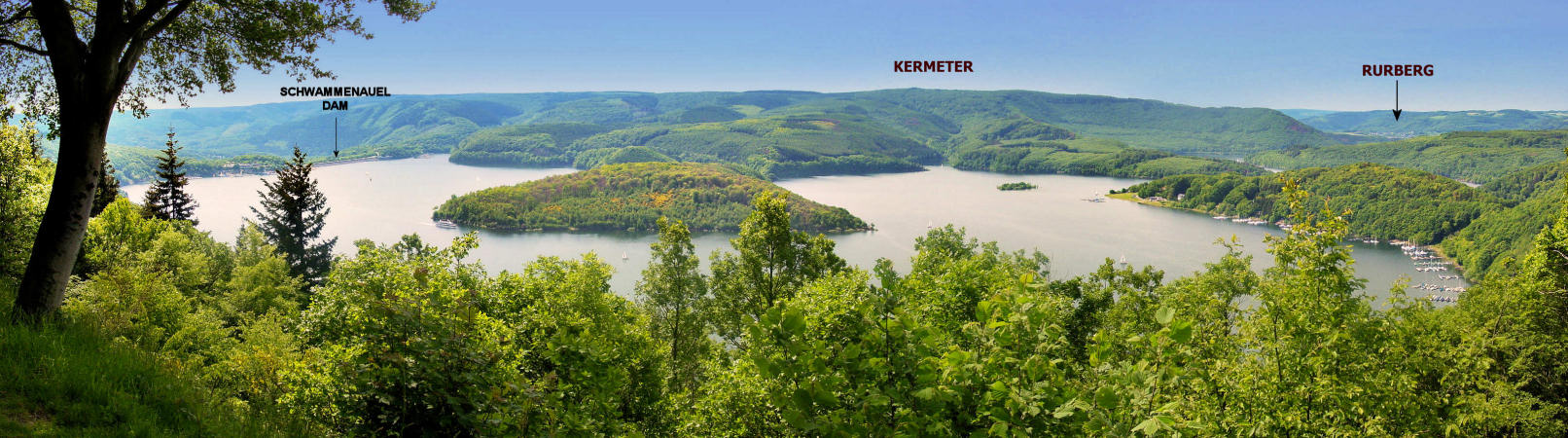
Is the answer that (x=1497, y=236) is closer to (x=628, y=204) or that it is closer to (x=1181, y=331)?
(x=628, y=204)

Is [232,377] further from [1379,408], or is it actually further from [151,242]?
[1379,408]

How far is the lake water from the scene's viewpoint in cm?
7681

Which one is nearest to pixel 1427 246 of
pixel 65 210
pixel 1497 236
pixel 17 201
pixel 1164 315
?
pixel 1497 236

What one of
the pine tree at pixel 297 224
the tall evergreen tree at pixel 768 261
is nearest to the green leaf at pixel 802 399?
the tall evergreen tree at pixel 768 261

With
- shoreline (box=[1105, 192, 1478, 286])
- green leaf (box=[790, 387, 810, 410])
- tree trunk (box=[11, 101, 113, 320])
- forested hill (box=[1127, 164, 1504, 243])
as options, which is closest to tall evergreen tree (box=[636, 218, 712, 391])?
tree trunk (box=[11, 101, 113, 320])

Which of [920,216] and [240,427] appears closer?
[240,427]

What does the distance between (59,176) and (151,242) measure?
1689 centimetres

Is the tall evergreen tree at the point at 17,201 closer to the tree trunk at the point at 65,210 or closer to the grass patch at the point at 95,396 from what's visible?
the tree trunk at the point at 65,210

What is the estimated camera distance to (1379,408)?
7598mm

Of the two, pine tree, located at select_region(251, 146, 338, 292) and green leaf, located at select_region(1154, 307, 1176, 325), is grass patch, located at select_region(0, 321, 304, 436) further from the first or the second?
pine tree, located at select_region(251, 146, 338, 292)

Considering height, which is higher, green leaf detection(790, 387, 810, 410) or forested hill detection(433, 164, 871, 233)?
green leaf detection(790, 387, 810, 410)

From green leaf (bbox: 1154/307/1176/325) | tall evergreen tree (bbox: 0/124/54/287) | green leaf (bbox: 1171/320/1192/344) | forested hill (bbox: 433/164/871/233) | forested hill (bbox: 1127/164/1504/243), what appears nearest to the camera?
green leaf (bbox: 1171/320/1192/344)

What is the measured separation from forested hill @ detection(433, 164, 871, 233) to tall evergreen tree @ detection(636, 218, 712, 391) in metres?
74.2


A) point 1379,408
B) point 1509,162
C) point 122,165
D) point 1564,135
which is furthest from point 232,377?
point 1564,135
